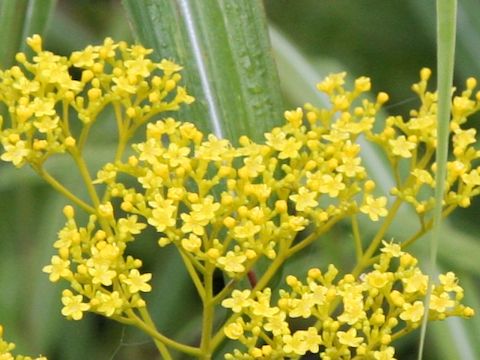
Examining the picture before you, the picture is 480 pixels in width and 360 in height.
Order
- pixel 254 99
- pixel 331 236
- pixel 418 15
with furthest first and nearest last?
pixel 418 15
pixel 331 236
pixel 254 99

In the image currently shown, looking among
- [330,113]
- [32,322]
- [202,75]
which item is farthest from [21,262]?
[330,113]

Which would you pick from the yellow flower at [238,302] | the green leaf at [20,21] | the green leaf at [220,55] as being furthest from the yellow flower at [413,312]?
the green leaf at [20,21]

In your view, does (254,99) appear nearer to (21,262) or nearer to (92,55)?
(92,55)

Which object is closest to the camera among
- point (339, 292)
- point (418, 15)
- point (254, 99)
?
point (339, 292)

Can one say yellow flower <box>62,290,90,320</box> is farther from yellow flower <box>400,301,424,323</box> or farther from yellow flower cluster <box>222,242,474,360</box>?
yellow flower <box>400,301,424,323</box>

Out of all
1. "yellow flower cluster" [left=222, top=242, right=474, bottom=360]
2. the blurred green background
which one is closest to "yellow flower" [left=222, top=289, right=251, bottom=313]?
"yellow flower cluster" [left=222, top=242, right=474, bottom=360]

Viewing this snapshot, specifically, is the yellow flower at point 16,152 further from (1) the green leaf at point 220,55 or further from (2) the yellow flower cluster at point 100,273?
(1) the green leaf at point 220,55

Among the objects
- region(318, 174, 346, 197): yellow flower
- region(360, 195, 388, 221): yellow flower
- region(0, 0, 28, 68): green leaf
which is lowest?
region(360, 195, 388, 221): yellow flower
